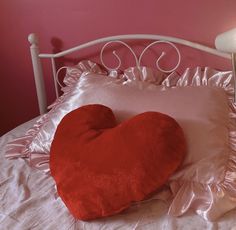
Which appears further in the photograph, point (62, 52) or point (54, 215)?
point (62, 52)

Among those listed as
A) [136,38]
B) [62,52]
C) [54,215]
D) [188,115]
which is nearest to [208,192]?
[188,115]

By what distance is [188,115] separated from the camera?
1.43 meters

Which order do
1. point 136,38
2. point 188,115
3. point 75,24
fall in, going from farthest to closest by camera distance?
point 75,24, point 136,38, point 188,115

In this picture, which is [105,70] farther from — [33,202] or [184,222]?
[184,222]

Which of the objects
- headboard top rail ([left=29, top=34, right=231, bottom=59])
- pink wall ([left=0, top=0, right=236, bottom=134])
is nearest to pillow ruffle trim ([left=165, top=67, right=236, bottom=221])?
headboard top rail ([left=29, top=34, right=231, bottom=59])

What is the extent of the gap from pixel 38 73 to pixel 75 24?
33cm

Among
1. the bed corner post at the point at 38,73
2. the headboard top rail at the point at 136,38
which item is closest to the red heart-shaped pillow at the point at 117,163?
the headboard top rail at the point at 136,38

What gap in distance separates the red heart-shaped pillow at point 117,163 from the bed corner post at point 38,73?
2.25ft

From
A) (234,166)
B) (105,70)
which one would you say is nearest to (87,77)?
(105,70)

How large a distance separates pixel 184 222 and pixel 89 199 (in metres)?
0.32

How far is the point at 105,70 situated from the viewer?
1928 mm

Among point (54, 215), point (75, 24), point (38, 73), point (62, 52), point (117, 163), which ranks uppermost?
point (75, 24)

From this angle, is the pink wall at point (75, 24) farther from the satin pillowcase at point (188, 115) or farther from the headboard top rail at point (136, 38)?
the satin pillowcase at point (188, 115)

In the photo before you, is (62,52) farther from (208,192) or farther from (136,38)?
Answer: (208,192)
